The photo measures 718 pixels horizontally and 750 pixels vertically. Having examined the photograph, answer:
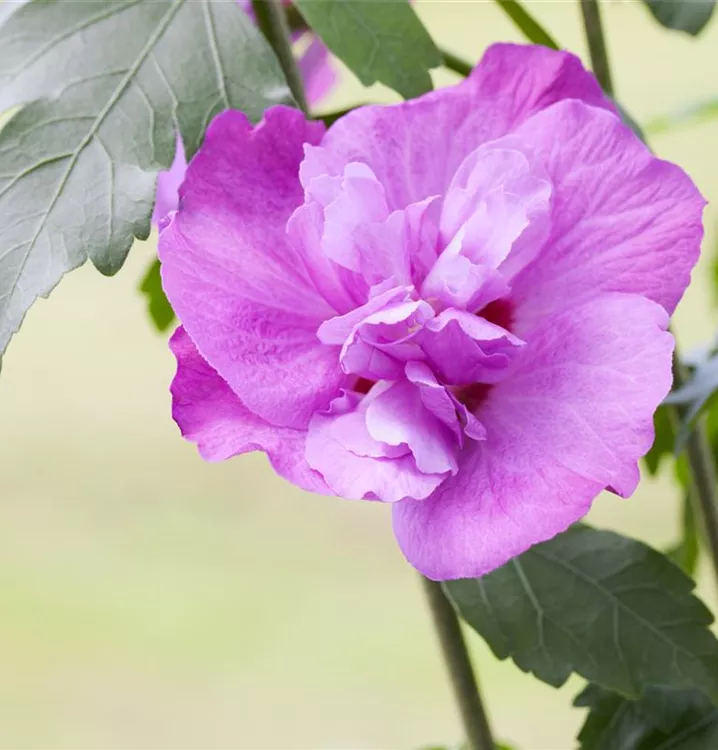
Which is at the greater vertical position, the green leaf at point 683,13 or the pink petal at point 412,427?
the green leaf at point 683,13

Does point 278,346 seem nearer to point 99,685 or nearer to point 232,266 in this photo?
point 232,266

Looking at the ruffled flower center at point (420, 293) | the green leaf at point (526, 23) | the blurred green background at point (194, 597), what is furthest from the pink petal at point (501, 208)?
the blurred green background at point (194, 597)

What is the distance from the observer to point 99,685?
55.1 inches

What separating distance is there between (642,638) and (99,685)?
3.83 feet

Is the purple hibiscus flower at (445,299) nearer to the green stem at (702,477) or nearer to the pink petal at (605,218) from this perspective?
the pink petal at (605,218)

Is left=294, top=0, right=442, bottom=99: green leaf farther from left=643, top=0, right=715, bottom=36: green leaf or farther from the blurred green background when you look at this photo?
the blurred green background

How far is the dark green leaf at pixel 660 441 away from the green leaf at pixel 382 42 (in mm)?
176

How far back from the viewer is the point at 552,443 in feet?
0.73

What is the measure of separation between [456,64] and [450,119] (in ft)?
0.35

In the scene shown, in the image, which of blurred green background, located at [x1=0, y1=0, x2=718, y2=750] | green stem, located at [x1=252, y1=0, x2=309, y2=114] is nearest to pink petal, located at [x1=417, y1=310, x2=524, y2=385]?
green stem, located at [x1=252, y1=0, x2=309, y2=114]

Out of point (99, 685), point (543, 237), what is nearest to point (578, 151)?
point (543, 237)

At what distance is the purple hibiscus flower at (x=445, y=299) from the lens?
0.22m

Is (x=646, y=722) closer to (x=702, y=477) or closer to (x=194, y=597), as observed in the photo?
(x=702, y=477)

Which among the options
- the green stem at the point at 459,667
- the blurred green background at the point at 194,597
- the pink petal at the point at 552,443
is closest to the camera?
the pink petal at the point at 552,443
